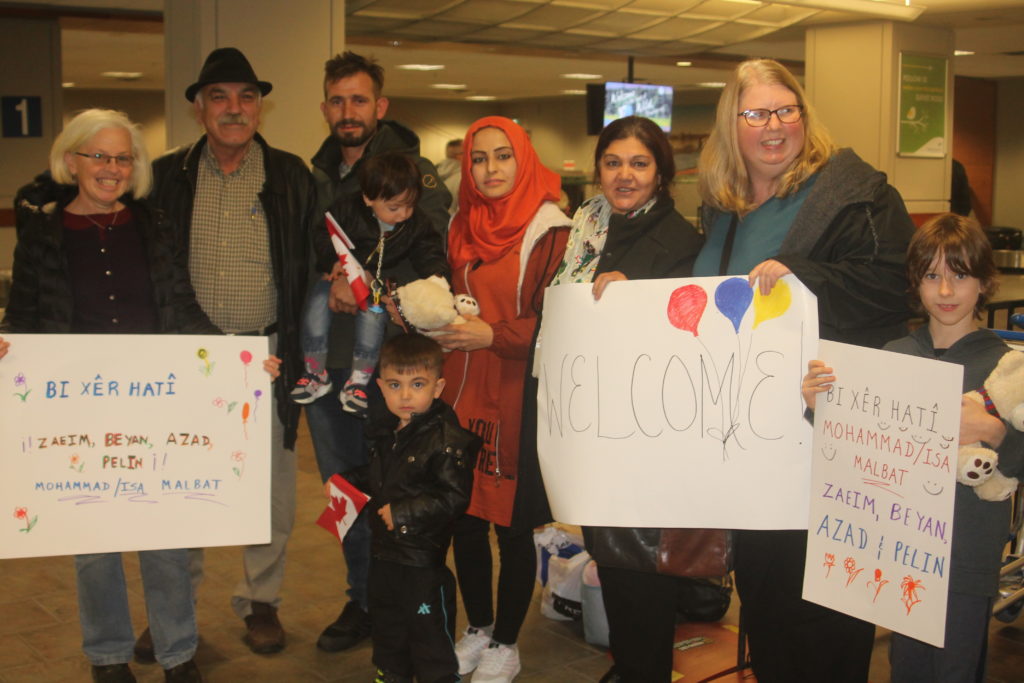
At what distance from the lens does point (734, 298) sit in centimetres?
223

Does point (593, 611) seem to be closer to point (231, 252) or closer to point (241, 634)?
point (241, 634)

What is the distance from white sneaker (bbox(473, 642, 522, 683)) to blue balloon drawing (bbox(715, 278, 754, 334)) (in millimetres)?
1433

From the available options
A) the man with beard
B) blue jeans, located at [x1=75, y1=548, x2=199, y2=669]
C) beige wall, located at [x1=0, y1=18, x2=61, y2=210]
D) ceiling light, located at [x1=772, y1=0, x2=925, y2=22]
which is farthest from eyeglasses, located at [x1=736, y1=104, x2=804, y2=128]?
beige wall, located at [x1=0, y1=18, x2=61, y2=210]

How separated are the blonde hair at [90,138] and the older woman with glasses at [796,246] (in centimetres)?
161

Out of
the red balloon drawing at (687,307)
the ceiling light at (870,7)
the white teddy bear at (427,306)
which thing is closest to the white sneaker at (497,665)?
the white teddy bear at (427,306)

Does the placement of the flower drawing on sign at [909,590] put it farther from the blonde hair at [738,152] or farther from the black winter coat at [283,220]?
the black winter coat at [283,220]

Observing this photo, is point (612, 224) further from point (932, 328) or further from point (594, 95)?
point (594, 95)

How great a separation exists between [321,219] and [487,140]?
62 cm

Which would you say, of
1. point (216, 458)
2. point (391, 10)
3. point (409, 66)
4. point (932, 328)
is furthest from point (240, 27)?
→ point (409, 66)

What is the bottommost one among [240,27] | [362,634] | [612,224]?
[362,634]

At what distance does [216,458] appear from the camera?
278 cm

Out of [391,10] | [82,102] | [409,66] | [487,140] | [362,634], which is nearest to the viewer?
[487,140]

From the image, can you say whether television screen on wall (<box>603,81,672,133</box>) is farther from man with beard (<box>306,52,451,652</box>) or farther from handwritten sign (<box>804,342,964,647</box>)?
handwritten sign (<box>804,342,964,647</box>)

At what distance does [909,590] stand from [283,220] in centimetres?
209
